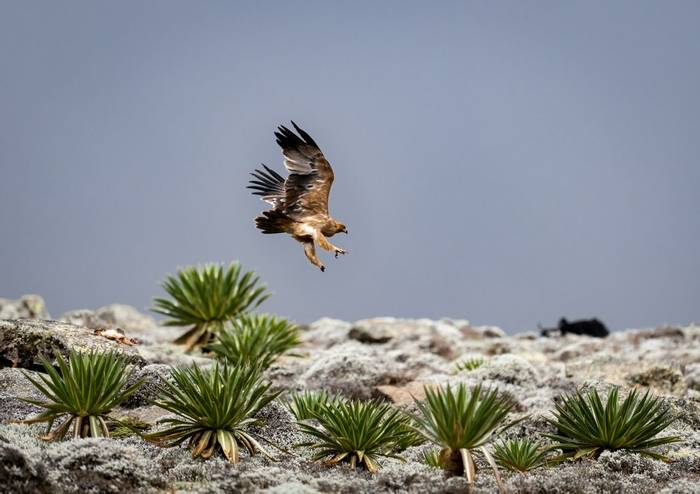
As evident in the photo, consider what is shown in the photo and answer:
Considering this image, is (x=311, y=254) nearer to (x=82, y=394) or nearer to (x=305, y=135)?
(x=305, y=135)

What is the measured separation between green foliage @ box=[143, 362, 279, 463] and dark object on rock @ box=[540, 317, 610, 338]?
28372mm

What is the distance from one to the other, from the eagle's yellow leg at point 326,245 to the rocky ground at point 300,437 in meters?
2.37

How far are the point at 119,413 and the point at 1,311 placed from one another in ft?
66.0

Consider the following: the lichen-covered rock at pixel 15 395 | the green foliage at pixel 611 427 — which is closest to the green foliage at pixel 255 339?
the lichen-covered rock at pixel 15 395

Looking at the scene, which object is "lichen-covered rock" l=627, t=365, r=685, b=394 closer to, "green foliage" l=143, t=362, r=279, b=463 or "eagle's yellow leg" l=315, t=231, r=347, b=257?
"green foliage" l=143, t=362, r=279, b=463

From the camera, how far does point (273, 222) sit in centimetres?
883

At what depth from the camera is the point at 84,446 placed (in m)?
8.88

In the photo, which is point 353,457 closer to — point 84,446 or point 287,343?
point 84,446

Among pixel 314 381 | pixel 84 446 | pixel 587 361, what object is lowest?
pixel 84 446

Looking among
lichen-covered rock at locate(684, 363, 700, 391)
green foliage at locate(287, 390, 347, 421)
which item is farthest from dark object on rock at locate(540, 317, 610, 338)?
green foliage at locate(287, 390, 347, 421)

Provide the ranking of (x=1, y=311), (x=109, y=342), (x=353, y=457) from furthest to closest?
(x=1, y=311) → (x=109, y=342) → (x=353, y=457)

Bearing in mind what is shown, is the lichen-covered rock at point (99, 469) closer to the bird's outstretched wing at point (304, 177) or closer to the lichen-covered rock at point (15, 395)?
the lichen-covered rock at point (15, 395)

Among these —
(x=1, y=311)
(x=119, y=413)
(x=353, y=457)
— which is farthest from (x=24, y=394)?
(x=1, y=311)

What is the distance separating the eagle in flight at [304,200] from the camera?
8719 mm
